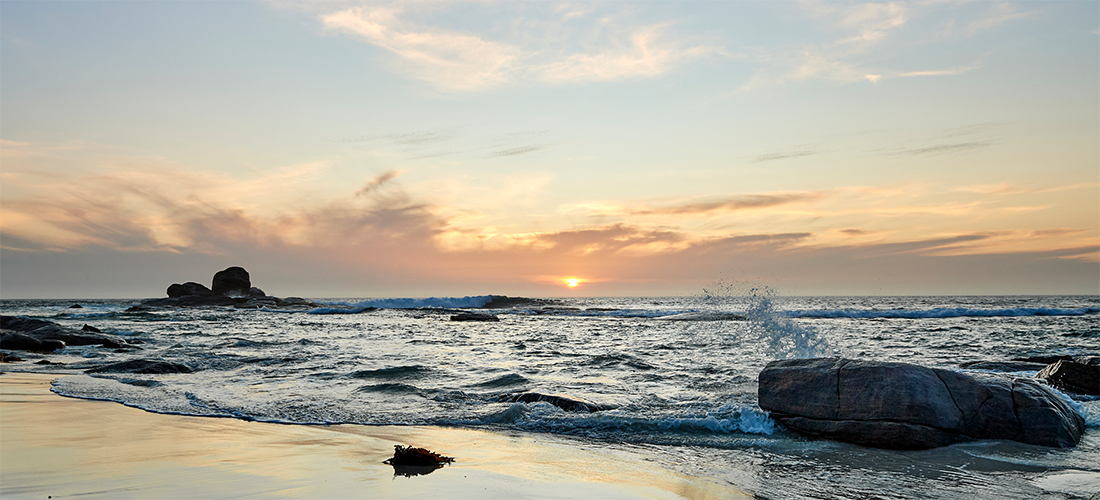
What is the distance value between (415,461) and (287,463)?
117 centimetres

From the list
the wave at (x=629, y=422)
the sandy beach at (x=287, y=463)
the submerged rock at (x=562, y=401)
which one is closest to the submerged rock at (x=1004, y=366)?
the wave at (x=629, y=422)

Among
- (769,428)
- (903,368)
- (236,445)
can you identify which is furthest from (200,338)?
(903,368)

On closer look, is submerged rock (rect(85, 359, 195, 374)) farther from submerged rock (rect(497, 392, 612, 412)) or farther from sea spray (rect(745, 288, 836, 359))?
sea spray (rect(745, 288, 836, 359))

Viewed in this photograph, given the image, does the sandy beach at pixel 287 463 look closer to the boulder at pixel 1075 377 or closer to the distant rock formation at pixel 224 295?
the boulder at pixel 1075 377

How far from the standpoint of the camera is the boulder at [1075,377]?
951 cm

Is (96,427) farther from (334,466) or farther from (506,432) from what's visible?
(506,432)

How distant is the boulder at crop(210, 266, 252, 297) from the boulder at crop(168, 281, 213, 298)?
178cm

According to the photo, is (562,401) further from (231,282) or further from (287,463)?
(231,282)

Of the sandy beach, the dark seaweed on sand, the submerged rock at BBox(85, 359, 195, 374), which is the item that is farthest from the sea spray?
the submerged rock at BBox(85, 359, 195, 374)

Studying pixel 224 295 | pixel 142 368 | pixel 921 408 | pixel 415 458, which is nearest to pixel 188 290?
pixel 224 295

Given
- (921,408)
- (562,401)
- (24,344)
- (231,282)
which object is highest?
(231,282)

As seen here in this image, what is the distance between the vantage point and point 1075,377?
9797 mm

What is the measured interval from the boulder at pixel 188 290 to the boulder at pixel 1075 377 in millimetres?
79016

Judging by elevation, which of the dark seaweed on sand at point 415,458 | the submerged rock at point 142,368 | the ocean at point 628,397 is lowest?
Result: the ocean at point 628,397
